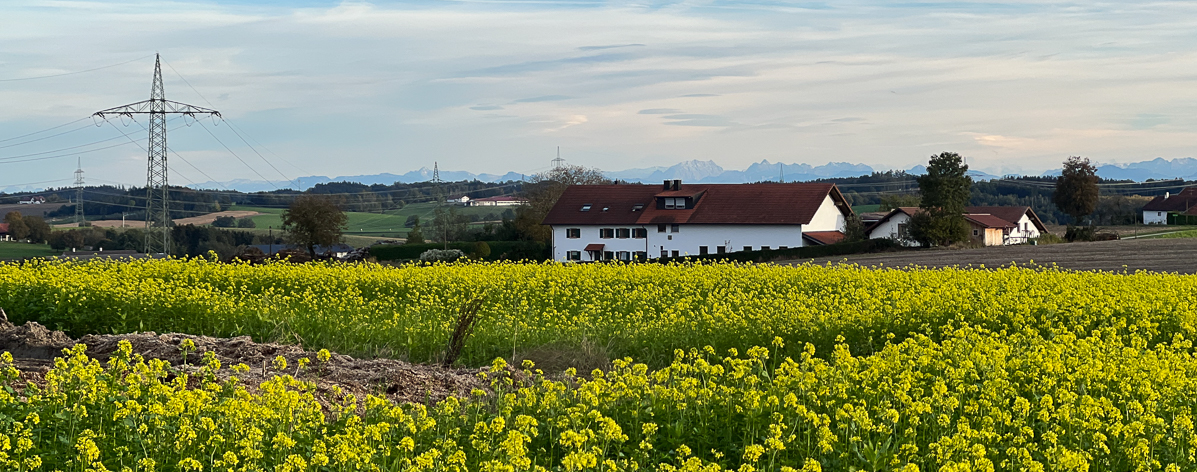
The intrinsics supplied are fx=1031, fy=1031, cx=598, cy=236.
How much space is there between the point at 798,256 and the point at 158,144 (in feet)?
110

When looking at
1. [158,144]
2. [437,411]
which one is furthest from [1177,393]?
[158,144]

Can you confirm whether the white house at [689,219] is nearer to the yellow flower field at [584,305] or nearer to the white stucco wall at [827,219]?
the white stucco wall at [827,219]

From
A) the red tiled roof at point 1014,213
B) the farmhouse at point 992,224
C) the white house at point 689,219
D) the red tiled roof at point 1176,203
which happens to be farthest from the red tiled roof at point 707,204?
the red tiled roof at point 1176,203

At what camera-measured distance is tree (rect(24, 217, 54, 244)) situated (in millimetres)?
78769

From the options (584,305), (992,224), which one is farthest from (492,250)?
(584,305)

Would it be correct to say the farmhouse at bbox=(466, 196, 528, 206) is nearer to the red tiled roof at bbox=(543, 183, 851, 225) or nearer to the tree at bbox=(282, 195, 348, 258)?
the red tiled roof at bbox=(543, 183, 851, 225)

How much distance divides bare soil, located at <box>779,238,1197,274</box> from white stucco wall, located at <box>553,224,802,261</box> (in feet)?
49.3

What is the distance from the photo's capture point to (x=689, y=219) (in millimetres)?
70562

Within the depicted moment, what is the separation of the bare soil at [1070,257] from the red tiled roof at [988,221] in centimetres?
1518

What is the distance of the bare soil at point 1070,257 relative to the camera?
38.8 meters

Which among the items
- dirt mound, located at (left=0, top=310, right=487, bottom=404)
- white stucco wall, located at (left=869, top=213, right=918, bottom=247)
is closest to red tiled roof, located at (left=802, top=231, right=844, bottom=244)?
white stucco wall, located at (left=869, top=213, right=918, bottom=247)

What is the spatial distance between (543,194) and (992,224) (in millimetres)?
37030

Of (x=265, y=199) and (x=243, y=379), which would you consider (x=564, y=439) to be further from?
(x=265, y=199)

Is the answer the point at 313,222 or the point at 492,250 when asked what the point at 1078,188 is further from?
the point at 313,222
